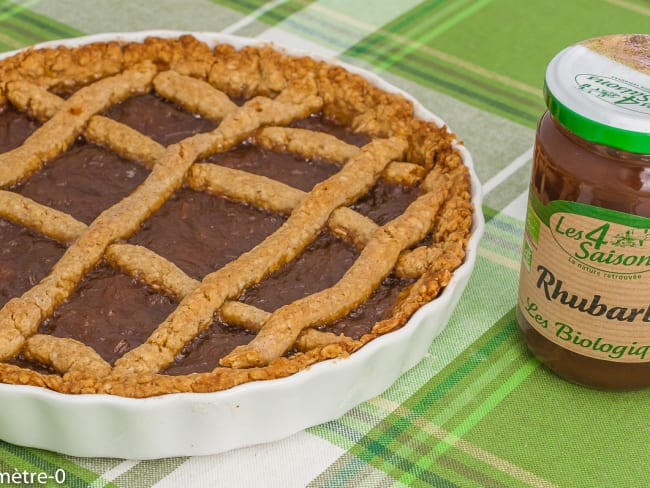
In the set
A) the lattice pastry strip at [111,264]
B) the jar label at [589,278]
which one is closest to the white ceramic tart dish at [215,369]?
the lattice pastry strip at [111,264]

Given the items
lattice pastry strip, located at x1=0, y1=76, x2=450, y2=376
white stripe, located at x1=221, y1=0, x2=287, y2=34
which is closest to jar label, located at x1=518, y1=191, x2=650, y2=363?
lattice pastry strip, located at x1=0, y1=76, x2=450, y2=376

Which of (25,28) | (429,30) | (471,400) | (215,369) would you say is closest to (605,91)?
Result: (471,400)

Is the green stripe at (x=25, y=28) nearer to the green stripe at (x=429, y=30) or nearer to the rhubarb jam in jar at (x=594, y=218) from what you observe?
the green stripe at (x=429, y=30)

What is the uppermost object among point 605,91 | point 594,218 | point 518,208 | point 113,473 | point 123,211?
point 605,91

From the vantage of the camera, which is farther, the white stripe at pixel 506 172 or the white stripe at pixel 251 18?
the white stripe at pixel 251 18

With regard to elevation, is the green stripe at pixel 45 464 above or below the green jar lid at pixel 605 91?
below

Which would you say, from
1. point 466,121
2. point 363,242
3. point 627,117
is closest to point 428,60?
point 466,121

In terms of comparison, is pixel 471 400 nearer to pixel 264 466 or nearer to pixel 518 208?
pixel 264 466
